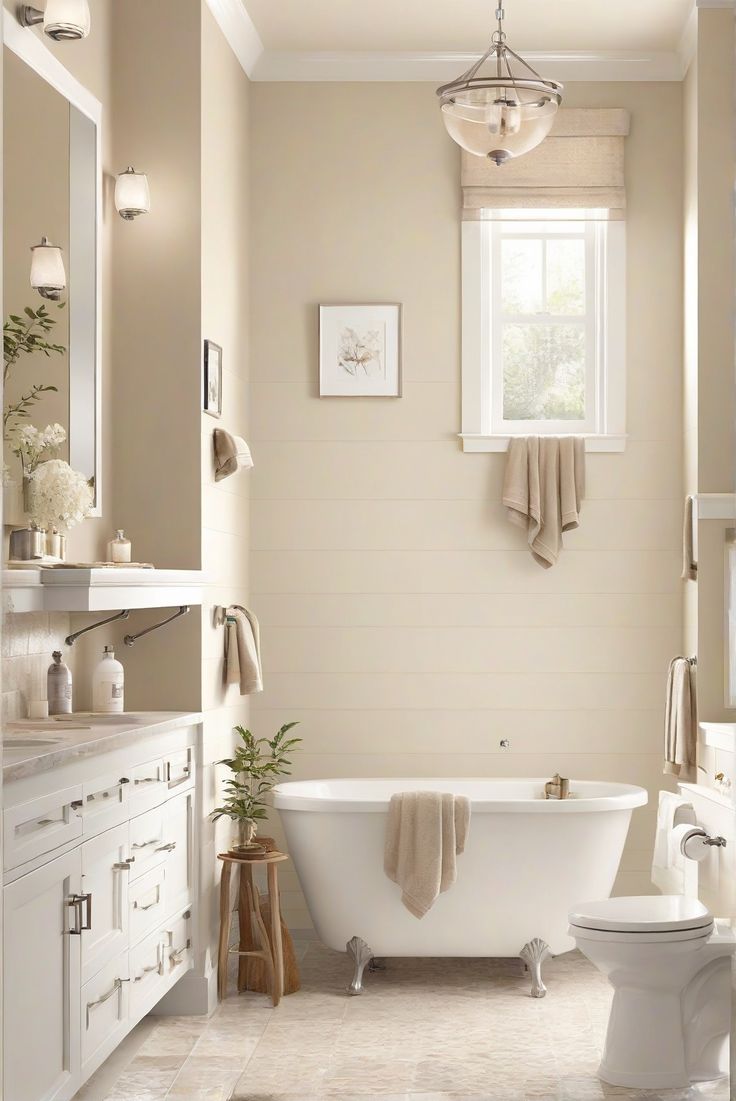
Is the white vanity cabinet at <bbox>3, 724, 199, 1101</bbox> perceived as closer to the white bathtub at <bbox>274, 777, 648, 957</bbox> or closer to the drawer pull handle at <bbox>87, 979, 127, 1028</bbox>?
the drawer pull handle at <bbox>87, 979, 127, 1028</bbox>

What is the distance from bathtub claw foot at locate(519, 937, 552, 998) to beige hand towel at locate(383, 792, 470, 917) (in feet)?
1.23

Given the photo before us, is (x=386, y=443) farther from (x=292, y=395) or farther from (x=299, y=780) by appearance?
(x=299, y=780)

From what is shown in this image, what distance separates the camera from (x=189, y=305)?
13.4 feet

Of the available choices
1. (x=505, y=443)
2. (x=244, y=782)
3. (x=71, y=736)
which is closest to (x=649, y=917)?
(x=71, y=736)

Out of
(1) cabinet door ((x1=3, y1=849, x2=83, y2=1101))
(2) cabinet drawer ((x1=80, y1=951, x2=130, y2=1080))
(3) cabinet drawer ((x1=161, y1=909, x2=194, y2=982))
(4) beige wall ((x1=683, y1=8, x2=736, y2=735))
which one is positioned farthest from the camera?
(4) beige wall ((x1=683, y1=8, x2=736, y2=735))

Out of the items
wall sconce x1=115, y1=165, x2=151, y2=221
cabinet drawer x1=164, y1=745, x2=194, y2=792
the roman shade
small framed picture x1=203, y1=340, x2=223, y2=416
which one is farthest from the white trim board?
cabinet drawer x1=164, y1=745, x2=194, y2=792

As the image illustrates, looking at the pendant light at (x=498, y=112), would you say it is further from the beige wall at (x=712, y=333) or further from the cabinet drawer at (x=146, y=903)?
the cabinet drawer at (x=146, y=903)

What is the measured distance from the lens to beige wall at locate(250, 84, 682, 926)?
16.4 feet

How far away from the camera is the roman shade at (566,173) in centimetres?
498

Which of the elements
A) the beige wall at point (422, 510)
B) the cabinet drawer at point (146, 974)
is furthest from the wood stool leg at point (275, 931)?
the beige wall at point (422, 510)

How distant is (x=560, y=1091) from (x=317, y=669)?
83.2 inches

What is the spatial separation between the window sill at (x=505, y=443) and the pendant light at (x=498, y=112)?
1.61 m

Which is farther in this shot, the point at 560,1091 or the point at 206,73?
the point at 206,73

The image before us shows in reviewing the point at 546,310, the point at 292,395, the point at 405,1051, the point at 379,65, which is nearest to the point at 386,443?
the point at 292,395
